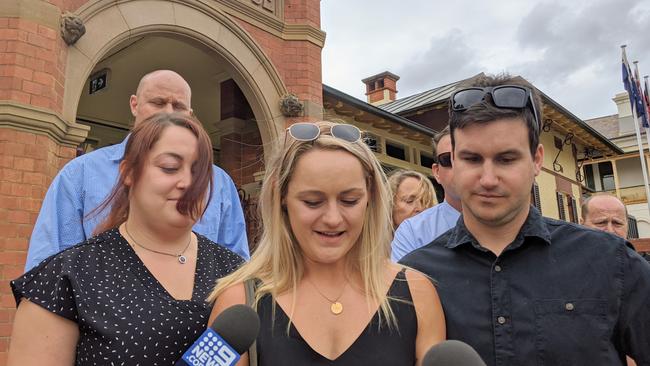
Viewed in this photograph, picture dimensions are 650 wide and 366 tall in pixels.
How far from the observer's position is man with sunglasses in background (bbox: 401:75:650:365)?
1746mm

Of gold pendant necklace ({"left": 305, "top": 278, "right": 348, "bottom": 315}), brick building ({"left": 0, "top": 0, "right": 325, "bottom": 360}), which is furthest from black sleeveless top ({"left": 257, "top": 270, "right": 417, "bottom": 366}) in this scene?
brick building ({"left": 0, "top": 0, "right": 325, "bottom": 360})

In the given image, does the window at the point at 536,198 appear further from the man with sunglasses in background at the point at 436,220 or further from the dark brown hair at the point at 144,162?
the dark brown hair at the point at 144,162

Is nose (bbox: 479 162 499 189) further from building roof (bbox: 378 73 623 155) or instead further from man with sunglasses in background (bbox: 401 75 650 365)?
building roof (bbox: 378 73 623 155)

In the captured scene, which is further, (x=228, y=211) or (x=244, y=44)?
(x=244, y=44)

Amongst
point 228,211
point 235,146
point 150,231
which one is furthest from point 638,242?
point 150,231

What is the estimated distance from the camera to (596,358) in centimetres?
170

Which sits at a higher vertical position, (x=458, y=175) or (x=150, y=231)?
(x=458, y=175)

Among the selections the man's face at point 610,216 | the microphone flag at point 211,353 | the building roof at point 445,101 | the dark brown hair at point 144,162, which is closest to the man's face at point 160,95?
the dark brown hair at point 144,162

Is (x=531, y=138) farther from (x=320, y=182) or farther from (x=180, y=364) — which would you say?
(x=180, y=364)

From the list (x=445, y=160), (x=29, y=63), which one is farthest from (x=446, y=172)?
(x=29, y=63)

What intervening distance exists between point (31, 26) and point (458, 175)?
515 cm

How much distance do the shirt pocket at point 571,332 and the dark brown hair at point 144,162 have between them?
4.35 ft

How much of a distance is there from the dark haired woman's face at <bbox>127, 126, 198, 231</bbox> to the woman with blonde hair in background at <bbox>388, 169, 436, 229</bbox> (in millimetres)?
2664

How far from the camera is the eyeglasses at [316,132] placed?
6.23ft
